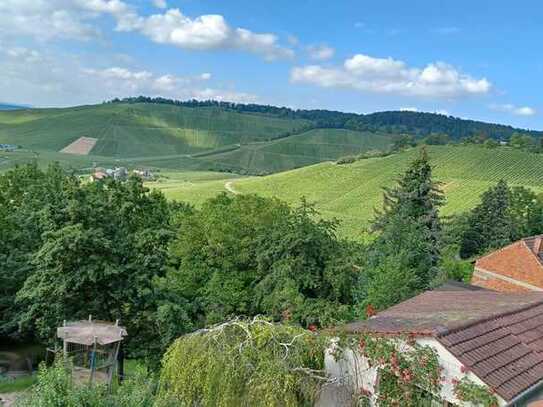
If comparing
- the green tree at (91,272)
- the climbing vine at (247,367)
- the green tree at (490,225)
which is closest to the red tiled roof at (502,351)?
the climbing vine at (247,367)

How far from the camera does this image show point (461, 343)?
1062 cm

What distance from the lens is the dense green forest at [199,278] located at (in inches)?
432

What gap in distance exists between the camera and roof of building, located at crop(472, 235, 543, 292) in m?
29.8

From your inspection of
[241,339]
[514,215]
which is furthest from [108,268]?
[514,215]

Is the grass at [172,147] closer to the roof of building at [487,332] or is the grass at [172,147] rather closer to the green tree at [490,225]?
the green tree at [490,225]

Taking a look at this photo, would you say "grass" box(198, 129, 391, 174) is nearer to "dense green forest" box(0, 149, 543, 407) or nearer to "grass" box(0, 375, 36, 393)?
"dense green forest" box(0, 149, 543, 407)

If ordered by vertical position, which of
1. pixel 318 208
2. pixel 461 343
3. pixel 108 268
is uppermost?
pixel 461 343

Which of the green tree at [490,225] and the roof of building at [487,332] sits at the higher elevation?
the roof of building at [487,332]

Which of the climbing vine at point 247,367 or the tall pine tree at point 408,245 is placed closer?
the climbing vine at point 247,367

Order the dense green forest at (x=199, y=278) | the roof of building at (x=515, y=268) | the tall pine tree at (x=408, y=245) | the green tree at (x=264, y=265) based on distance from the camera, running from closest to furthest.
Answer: the dense green forest at (x=199, y=278) → the tall pine tree at (x=408, y=245) → the green tree at (x=264, y=265) → the roof of building at (x=515, y=268)

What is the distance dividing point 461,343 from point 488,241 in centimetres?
4291

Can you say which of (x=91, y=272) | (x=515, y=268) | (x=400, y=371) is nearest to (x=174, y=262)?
(x=91, y=272)

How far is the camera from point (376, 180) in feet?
277

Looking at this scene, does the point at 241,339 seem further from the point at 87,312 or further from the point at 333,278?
the point at 333,278
